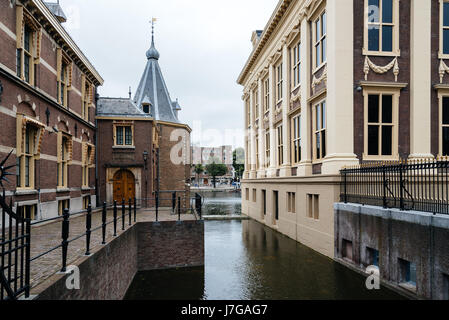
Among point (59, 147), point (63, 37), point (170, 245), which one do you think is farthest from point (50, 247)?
point (63, 37)

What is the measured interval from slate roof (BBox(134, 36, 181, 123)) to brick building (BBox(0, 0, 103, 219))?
25.7 feet

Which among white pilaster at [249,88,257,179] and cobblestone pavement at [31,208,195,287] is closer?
cobblestone pavement at [31,208,195,287]

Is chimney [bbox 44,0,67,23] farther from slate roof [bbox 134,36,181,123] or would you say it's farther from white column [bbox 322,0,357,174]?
white column [bbox 322,0,357,174]

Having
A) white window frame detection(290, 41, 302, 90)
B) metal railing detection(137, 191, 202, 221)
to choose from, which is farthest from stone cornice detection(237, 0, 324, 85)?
metal railing detection(137, 191, 202, 221)

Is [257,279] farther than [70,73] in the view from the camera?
No

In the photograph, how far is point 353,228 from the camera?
395 inches

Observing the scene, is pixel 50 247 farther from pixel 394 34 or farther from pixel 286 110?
pixel 394 34

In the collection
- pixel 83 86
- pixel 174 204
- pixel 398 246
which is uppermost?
pixel 83 86

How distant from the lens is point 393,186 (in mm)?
9320

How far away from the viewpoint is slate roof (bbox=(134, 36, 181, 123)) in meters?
25.0

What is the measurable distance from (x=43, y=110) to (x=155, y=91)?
47.8 ft

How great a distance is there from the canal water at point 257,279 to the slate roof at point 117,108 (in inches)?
401
